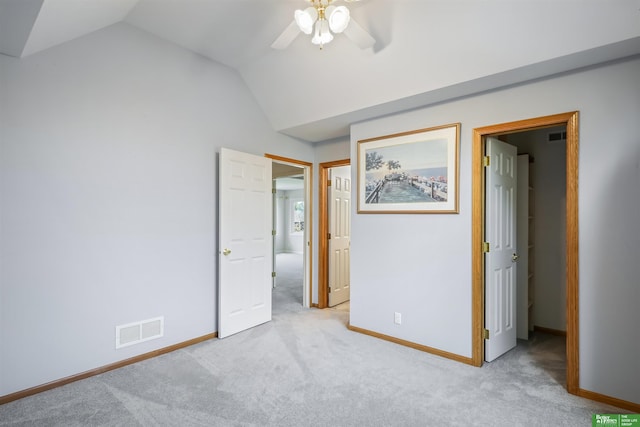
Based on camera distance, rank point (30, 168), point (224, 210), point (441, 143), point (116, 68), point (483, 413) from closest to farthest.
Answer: point (483, 413) → point (30, 168) → point (116, 68) → point (441, 143) → point (224, 210)

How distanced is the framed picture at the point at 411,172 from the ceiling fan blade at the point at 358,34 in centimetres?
110

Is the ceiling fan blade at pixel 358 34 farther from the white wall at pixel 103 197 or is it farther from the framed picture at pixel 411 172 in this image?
the white wall at pixel 103 197

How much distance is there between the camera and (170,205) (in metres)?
2.95

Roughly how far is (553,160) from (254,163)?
3.36 metres

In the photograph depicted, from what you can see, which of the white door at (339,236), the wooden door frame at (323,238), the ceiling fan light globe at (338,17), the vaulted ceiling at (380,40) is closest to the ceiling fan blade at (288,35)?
the ceiling fan light globe at (338,17)

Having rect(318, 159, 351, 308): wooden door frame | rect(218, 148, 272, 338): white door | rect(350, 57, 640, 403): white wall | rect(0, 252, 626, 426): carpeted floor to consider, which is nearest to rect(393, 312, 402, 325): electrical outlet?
rect(350, 57, 640, 403): white wall

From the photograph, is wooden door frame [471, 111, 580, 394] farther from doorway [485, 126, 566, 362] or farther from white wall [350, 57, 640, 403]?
doorway [485, 126, 566, 362]

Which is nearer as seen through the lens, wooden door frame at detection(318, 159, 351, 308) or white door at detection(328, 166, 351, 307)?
wooden door frame at detection(318, 159, 351, 308)

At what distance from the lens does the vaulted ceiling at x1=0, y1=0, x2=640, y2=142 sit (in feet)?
6.20

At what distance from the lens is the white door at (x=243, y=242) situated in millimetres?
3262

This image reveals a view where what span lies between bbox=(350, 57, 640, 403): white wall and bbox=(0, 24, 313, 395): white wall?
2.02m

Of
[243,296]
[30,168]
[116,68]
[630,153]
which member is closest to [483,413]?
[630,153]

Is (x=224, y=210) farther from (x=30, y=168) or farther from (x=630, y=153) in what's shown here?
(x=630, y=153)

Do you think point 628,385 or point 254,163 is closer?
point 628,385
